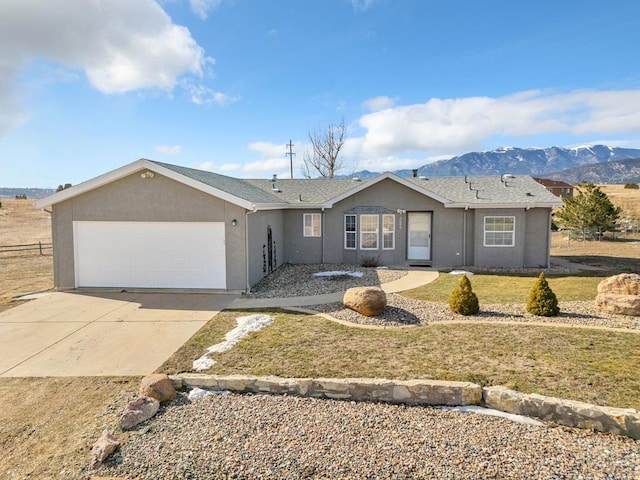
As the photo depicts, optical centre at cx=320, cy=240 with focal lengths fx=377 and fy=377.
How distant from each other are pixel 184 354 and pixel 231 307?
10.8 feet

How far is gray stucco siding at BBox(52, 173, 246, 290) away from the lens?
11.9 m

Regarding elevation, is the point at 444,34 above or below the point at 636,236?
above

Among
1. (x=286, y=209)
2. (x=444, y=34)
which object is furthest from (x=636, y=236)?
(x=286, y=209)

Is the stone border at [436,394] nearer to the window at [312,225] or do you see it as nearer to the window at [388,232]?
the window at [388,232]

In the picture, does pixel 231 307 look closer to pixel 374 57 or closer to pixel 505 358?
pixel 505 358

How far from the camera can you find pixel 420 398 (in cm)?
541

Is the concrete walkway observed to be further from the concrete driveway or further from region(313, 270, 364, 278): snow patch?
region(313, 270, 364, 278): snow patch

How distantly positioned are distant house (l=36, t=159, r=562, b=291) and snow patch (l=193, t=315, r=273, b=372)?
10.1ft

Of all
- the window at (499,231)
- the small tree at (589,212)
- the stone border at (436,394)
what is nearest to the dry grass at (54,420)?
the stone border at (436,394)

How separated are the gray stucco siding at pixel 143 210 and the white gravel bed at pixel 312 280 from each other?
1.24 meters

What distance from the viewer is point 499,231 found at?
16344 millimetres

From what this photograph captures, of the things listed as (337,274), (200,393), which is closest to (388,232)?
(337,274)

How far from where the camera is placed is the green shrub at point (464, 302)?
30.2 feet

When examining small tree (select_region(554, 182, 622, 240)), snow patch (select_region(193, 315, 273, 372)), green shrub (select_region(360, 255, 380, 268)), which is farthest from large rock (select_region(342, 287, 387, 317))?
small tree (select_region(554, 182, 622, 240))
